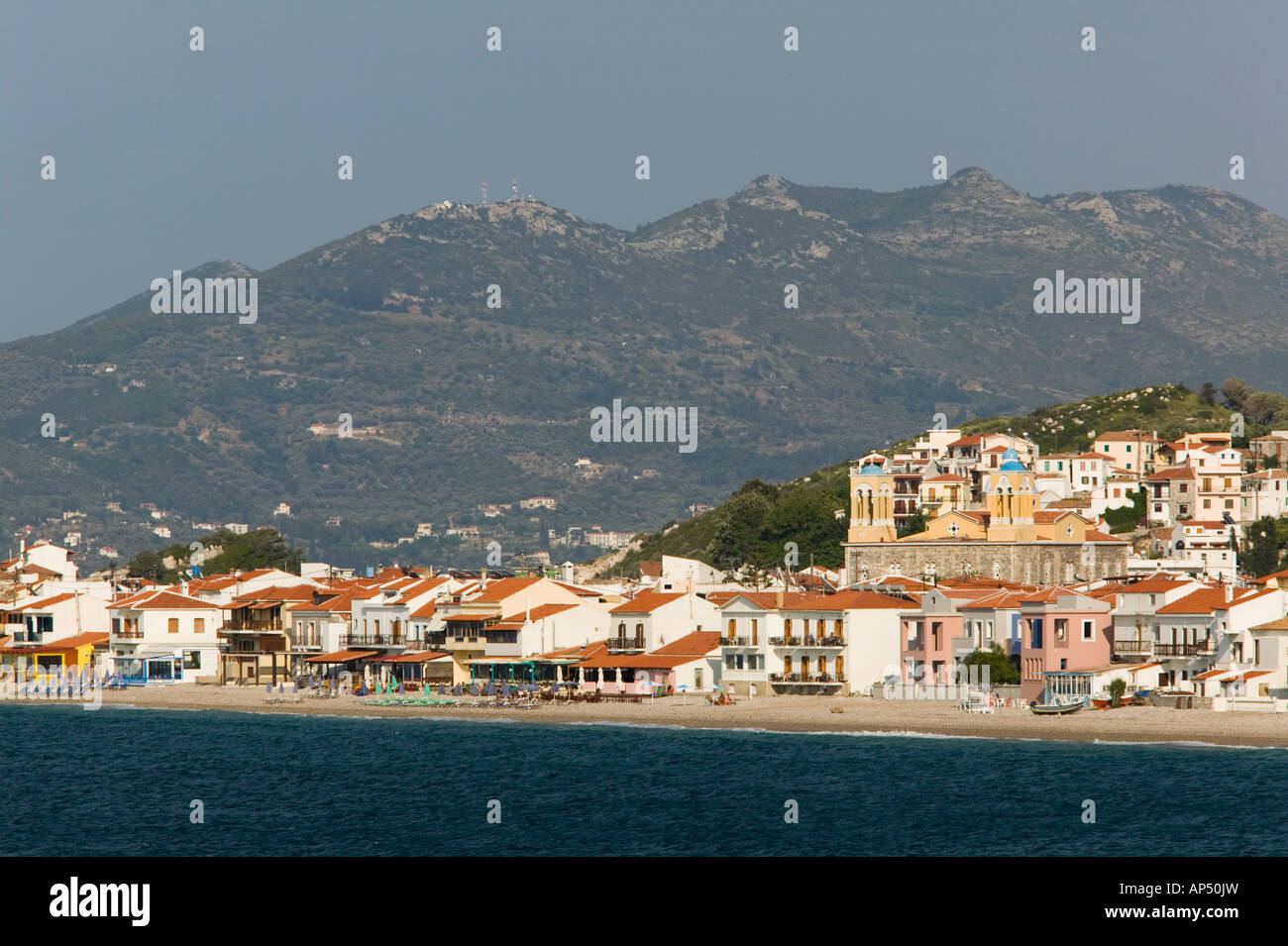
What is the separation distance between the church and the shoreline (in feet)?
128

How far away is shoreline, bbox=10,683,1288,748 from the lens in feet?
279

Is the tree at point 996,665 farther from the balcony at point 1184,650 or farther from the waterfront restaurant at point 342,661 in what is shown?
the waterfront restaurant at point 342,661

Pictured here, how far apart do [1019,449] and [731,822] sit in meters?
123

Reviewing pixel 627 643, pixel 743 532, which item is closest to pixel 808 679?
pixel 627 643

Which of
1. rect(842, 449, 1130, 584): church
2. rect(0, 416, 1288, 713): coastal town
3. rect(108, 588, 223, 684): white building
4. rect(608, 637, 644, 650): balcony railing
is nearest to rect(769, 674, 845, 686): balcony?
rect(0, 416, 1288, 713): coastal town

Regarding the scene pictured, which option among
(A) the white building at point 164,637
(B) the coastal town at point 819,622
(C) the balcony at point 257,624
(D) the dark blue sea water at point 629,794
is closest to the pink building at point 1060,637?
(B) the coastal town at point 819,622

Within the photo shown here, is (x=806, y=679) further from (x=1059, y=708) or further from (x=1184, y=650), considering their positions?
(x=1184, y=650)

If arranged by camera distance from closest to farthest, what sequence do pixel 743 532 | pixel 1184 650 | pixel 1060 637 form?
1. pixel 1184 650
2. pixel 1060 637
3. pixel 743 532

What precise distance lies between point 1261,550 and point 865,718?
67.1 metres

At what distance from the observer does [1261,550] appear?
153 metres

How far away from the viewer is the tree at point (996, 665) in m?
98.1
